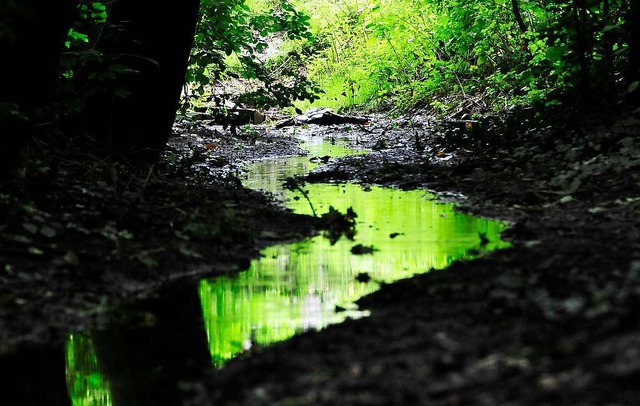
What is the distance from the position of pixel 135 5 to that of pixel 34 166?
9.80 ft

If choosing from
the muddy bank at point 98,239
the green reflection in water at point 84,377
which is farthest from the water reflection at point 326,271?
the green reflection in water at point 84,377

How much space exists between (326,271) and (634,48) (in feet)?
19.4

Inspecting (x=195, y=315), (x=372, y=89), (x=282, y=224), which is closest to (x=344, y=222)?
(x=282, y=224)

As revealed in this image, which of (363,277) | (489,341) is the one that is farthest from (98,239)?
(489,341)

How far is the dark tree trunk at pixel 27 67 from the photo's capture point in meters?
4.81

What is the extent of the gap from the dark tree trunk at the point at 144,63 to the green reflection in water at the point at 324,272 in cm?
209

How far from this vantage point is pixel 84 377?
3.39 m

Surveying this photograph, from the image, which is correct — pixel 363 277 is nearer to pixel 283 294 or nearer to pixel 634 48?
pixel 283 294

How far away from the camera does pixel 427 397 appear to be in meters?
2.36

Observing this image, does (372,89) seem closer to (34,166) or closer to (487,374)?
(34,166)

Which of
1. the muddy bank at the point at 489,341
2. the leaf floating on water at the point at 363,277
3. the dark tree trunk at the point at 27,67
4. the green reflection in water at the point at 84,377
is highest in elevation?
the dark tree trunk at the point at 27,67

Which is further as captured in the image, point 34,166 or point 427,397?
point 34,166

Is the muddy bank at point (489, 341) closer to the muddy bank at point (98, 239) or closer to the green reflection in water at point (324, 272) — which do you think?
the green reflection in water at point (324, 272)

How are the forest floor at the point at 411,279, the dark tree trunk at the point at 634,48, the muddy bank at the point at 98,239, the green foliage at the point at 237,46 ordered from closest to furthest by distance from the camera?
1. the forest floor at the point at 411,279
2. the muddy bank at the point at 98,239
3. the dark tree trunk at the point at 634,48
4. the green foliage at the point at 237,46
